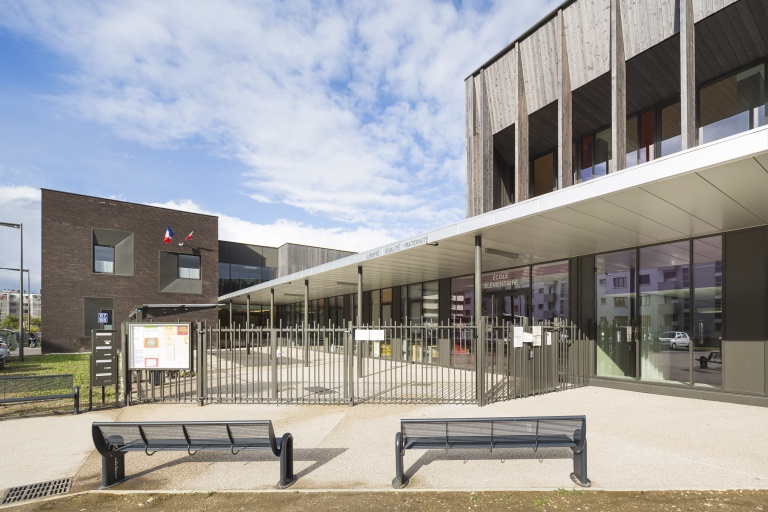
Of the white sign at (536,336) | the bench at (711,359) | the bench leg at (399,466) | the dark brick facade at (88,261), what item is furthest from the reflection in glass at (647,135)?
the dark brick facade at (88,261)

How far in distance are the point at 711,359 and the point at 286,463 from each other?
9953mm

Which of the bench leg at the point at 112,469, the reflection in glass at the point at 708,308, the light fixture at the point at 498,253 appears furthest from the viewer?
the light fixture at the point at 498,253

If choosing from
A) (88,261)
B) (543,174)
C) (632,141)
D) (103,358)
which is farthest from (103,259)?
(632,141)

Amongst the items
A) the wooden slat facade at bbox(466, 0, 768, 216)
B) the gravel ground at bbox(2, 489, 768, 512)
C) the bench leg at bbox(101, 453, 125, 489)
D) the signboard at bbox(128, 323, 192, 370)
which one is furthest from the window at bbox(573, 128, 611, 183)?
the bench leg at bbox(101, 453, 125, 489)

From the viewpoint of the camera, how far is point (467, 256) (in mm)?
13844

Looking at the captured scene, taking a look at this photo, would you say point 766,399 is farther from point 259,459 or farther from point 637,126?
point 259,459

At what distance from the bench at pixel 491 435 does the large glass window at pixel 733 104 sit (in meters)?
9.23

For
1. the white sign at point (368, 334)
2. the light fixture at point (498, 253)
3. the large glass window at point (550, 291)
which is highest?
the light fixture at point (498, 253)

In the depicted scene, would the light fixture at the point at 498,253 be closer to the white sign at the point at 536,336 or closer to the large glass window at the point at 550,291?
the large glass window at the point at 550,291

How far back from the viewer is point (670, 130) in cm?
1239

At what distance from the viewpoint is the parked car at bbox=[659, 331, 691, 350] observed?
1093cm

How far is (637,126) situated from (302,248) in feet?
109

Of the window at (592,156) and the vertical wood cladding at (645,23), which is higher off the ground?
the vertical wood cladding at (645,23)

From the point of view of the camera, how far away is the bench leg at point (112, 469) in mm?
5414
